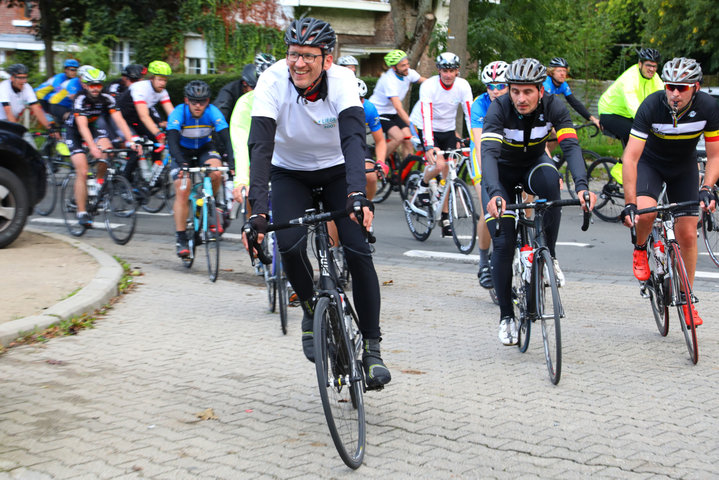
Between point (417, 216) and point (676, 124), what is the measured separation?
5.63m

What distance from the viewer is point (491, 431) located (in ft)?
15.6

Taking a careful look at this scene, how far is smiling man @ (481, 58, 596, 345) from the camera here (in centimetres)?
594

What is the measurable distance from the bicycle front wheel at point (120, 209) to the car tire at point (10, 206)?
1.55 m

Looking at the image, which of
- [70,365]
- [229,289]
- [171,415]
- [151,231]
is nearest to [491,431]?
[171,415]

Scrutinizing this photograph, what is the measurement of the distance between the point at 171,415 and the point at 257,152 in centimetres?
153

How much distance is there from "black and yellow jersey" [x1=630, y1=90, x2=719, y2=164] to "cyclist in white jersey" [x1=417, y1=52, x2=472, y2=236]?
14.8 ft

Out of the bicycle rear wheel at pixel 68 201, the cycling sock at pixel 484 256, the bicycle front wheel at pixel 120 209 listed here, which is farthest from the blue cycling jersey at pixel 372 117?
the bicycle rear wheel at pixel 68 201

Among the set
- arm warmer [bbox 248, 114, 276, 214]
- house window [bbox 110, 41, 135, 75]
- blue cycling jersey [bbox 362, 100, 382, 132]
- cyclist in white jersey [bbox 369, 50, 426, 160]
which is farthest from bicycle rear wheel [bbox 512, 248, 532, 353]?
house window [bbox 110, 41, 135, 75]

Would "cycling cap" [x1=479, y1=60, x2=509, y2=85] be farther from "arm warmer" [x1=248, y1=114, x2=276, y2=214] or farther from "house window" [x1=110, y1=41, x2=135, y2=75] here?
"house window" [x1=110, y1=41, x2=135, y2=75]

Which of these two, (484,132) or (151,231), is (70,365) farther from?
(151,231)

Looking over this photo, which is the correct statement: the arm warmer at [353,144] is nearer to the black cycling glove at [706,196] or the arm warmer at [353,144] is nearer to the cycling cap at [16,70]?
the black cycling glove at [706,196]

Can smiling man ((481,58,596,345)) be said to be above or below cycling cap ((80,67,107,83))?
below

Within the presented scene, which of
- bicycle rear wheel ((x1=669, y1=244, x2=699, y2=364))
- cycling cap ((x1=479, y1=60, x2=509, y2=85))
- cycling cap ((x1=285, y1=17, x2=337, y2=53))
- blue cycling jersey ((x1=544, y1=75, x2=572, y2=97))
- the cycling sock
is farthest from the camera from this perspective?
blue cycling jersey ((x1=544, y1=75, x2=572, y2=97))

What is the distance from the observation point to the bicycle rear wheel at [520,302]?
20.1ft
